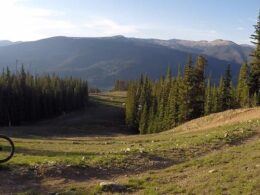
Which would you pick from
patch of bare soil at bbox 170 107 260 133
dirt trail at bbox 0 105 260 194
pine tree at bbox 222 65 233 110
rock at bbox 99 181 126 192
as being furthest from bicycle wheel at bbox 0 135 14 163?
pine tree at bbox 222 65 233 110

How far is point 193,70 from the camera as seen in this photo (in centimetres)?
7581

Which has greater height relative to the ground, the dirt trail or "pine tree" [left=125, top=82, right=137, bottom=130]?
the dirt trail

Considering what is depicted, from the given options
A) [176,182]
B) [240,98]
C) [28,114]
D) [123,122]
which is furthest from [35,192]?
[123,122]

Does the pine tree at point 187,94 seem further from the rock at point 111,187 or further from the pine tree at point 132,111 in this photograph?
the rock at point 111,187

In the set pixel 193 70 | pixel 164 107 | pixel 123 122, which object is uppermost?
pixel 193 70

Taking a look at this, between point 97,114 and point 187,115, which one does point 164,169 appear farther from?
point 97,114

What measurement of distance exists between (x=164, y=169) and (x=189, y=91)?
59.2 meters

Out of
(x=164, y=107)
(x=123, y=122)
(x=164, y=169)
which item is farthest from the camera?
(x=123, y=122)

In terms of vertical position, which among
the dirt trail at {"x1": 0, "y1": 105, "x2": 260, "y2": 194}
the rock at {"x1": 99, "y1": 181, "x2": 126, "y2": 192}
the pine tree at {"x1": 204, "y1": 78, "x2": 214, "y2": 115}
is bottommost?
the pine tree at {"x1": 204, "y1": 78, "x2": 214, "y2": 115}

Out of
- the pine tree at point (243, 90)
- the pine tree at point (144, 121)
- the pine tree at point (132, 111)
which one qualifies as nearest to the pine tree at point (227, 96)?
the pine tree at point (243, 90)

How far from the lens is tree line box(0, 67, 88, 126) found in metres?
115

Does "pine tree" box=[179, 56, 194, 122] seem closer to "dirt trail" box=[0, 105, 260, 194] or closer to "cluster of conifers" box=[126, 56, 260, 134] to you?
"cluster of conifers" box=[126, 56, 260, 134]

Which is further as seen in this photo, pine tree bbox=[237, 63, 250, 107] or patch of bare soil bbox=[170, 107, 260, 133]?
pine tree bbox=[237, 63, 250, 107]

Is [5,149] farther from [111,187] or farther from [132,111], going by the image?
[132,111]
